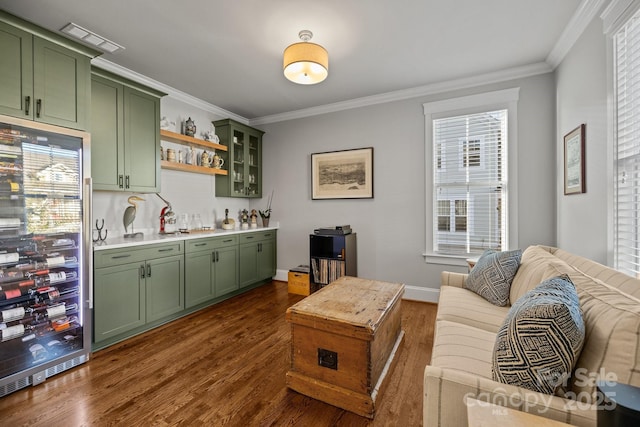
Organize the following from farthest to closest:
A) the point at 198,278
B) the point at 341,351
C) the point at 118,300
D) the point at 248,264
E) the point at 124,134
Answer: the point at 248,264
the point at 198,278
the point at 124,134
the point at 118,300
the point at 341,351

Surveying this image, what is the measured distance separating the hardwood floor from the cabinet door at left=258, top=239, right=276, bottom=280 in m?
1.51

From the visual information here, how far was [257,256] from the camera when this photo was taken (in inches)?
169

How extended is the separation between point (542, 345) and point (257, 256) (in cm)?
374

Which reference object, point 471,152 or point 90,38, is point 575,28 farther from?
point 90,38

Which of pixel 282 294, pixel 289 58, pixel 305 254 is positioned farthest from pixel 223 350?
pixel 289 58

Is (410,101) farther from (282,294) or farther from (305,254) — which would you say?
(282,294)

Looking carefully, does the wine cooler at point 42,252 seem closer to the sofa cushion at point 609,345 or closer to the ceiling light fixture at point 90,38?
the ceiling light fixture at point 90,38

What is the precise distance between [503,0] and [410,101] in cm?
166

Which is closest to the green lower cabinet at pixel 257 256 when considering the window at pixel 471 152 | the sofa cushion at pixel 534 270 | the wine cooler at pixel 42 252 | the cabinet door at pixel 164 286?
the cabinet door at pixel 164 286

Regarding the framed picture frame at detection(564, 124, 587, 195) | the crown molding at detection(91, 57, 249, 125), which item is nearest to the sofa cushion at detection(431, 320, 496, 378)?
the framed picture frame at detection(564, 124, 587, 195)

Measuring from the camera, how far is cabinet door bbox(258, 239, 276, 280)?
436cm

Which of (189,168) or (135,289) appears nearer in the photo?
(135,289)

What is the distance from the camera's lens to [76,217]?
2.25 meters

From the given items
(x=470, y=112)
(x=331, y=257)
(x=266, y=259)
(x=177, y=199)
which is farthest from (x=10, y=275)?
(x=470, y=112)
